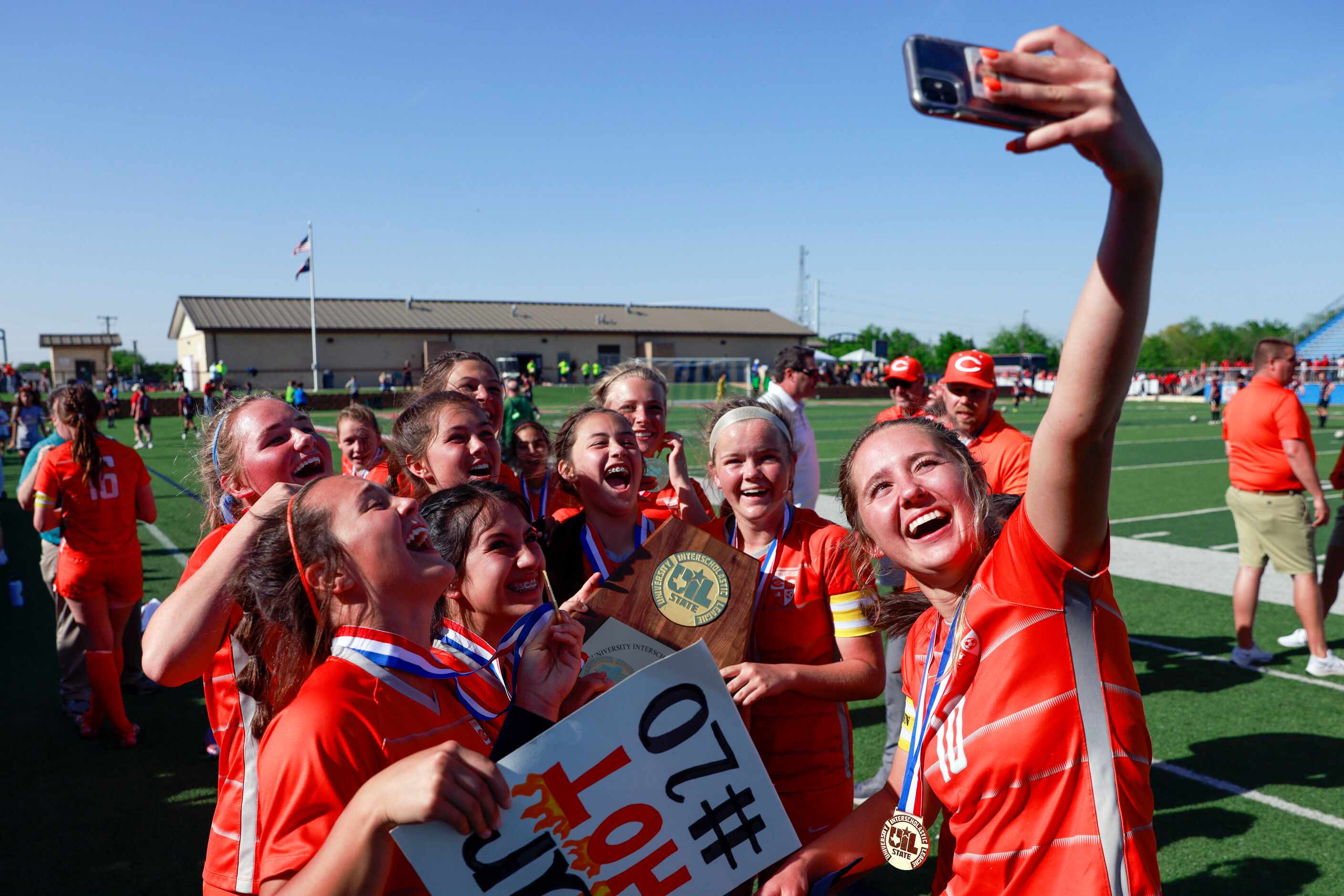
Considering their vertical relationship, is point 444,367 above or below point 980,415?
above

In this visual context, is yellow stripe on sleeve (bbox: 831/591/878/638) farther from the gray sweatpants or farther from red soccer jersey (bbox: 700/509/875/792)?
the gray sweatpants

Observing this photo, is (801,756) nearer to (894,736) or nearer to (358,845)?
(358,845)

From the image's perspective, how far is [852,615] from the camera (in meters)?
2.67

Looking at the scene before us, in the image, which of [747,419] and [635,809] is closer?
[635,809]

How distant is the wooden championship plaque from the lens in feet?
7.86

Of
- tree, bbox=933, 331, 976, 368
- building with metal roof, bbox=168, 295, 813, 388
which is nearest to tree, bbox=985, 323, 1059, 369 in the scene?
tree, bbox=933, 331, 976, 368

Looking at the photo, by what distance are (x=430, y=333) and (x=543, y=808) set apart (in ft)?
191

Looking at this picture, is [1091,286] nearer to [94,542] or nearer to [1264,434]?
[94,542]

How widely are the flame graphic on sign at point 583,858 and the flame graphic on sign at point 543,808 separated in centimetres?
3

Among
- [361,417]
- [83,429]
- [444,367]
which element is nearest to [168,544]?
[83,429]

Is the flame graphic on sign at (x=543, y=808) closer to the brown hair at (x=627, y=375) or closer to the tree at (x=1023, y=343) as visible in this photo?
the brown hair at (x=627, y=375)

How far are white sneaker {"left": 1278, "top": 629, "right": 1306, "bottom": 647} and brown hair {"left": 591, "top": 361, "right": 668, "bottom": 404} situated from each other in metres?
5.58

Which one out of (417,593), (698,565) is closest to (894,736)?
(698,565)

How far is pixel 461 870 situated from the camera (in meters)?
1.42
